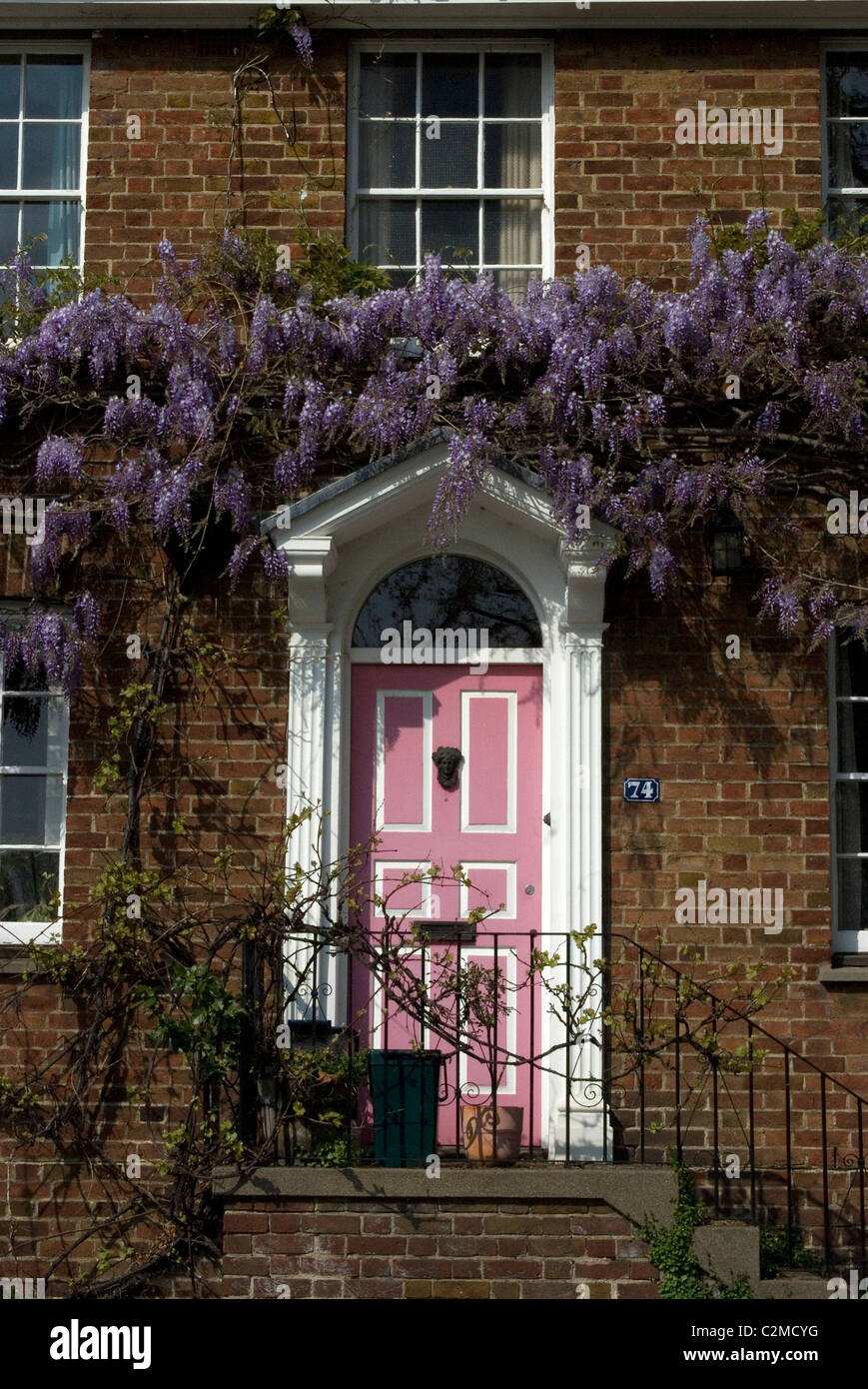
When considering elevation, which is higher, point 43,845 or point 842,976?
point 43,845

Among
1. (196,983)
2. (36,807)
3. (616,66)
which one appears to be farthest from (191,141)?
(196,983)

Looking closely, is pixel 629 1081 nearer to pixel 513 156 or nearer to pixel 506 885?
pixel 506 885

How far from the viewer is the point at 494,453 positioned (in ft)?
26.1

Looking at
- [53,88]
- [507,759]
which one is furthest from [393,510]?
[53,88]

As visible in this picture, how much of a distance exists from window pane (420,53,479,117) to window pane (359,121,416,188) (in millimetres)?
218

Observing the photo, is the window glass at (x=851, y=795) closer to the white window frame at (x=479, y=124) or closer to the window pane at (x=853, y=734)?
the window pane at (x=853, y=734)

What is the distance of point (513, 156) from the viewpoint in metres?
8.84

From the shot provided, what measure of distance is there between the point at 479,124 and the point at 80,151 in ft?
6.97

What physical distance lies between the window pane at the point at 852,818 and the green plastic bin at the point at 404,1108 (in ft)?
8.43

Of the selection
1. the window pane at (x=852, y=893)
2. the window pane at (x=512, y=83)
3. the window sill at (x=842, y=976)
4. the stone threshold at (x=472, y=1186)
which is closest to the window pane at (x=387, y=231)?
the window pane at (x=512, y=83)

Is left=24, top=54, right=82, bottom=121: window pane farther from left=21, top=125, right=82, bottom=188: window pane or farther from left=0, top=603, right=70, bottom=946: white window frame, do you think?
left=0, top=603, right=70, bottom=946: white window frame

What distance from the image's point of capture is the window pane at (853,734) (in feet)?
27.3

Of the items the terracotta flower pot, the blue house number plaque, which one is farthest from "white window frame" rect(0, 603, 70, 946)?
the blue house number plaque

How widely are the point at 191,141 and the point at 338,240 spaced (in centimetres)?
96
